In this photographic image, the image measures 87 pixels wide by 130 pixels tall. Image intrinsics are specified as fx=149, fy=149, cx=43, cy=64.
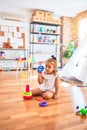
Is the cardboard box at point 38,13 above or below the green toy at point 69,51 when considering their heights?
above

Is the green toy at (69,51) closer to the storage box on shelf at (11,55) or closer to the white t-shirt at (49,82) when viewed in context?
the storage box on shelf at (11,55)

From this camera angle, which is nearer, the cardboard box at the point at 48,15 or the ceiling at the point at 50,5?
the ceiling at the point at 50,5

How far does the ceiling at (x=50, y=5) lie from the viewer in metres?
4.57

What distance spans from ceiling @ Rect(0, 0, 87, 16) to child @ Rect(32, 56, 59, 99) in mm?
3213

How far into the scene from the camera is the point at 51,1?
179 inches

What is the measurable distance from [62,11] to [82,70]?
321cm

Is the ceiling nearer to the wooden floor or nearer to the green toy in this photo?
the green toy

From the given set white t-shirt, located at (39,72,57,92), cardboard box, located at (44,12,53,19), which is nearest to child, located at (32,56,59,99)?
white t-shirt, located at (39,72,57,92)

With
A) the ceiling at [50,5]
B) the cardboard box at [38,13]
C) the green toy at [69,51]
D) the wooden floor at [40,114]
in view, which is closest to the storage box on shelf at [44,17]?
the cardboard box at [38,13]

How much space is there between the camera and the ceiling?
457 centimetres

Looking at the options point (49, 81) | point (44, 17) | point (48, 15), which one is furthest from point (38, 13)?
point (49, 81)

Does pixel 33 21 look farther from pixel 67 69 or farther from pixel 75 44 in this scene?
pixel 67 69

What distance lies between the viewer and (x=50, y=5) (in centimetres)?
486

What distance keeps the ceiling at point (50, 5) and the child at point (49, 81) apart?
321cm
